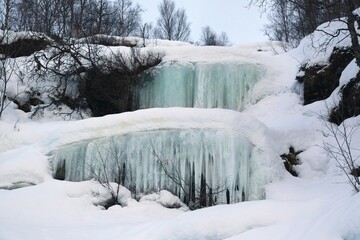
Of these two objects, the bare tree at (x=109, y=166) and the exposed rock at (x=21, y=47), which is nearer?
the bare tree at (x=109, y=166)

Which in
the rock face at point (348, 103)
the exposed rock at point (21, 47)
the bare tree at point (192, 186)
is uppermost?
the exposed rock at point (21, 47)

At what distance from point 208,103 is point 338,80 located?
9.52 ft

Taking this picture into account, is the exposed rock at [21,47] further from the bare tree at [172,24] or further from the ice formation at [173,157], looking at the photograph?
the bare tree at [172,24]

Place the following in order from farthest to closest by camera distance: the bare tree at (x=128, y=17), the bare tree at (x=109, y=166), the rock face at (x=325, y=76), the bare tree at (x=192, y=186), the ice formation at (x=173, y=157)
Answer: the bare tree at (x=128, y=17), the rock face at (x=325, y=76), the bare tree at (x=109, y=166), the ice formation at (x=173, y=157), the bare tree at (x=192, y=186)

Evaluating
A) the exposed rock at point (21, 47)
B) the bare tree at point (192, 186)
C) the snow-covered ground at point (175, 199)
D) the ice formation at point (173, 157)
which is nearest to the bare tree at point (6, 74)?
the exposed rock at point (21, 47)

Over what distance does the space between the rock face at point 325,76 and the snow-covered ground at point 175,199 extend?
39 centimetres

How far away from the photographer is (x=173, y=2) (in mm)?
30391

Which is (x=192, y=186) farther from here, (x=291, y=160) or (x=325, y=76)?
(x=325, y=76)

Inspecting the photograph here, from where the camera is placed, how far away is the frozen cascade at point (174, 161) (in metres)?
6.36

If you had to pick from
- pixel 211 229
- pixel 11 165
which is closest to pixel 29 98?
pixel 11 165

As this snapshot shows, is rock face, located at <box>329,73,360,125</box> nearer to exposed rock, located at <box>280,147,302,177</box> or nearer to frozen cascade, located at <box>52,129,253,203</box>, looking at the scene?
exposed rock, located at <box>280,147,302,177</box>

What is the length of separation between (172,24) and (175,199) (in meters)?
24.1

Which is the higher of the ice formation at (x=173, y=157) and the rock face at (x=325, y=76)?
the rock face at (x=325, y=76)

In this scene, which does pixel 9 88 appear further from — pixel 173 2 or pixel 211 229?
pixel 173 2
